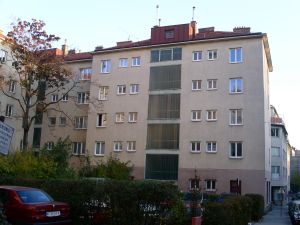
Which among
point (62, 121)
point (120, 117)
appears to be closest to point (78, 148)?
point (62, 121)

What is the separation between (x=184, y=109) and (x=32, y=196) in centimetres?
2905

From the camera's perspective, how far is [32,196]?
1379 cm

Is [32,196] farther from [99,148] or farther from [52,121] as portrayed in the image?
[52,121]

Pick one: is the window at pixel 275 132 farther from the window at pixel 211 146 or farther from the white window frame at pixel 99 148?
the white window frame at pixel 99 148

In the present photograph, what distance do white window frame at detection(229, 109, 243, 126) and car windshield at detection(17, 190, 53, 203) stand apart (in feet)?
90.8

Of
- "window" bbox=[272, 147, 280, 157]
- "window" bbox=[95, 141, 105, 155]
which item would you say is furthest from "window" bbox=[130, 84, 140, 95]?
"window" bbox=[272, 147, 280, 157]

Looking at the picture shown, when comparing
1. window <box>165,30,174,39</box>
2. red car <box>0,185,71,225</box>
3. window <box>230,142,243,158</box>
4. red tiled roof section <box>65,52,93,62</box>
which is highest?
window <box>165,30,174,39</box>

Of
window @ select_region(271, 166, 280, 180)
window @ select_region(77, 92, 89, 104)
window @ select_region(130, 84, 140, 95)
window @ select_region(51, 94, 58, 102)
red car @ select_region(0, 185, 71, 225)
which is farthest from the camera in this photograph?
window @ select_region(271, 166, 280, 180)

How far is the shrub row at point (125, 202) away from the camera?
13148 mm

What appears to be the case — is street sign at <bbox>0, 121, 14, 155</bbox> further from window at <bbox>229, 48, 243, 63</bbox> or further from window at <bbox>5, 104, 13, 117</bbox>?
window at <bbox>5, 104, 13, 117</bbox>

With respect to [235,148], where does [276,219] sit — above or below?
below

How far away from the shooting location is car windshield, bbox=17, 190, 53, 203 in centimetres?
1349

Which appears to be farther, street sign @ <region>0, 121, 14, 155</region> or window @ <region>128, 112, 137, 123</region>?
window @ <region>128, 112, 137, 123</region>

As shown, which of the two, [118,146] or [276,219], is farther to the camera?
[118,146]
